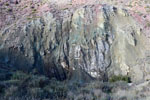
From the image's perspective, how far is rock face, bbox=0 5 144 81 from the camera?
22.6 meters

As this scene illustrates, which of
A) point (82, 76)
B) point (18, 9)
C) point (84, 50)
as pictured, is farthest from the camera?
point (18, 9)

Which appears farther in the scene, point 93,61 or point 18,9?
point 18,9

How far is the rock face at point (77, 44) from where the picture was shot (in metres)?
22.6

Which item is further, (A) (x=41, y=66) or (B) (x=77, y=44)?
(B) (x=77, y=44)

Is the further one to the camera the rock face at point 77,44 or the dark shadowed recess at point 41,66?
the rock face at point 77,44

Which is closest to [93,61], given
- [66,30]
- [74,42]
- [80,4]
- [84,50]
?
[84,50]

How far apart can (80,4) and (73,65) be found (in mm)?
9826

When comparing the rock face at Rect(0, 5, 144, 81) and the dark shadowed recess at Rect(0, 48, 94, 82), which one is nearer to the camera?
the dark shadowed recess at Rect(0, 48, 94, 82)

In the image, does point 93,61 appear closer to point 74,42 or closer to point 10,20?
point 74,42

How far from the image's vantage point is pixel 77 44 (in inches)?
958

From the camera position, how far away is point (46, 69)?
22.5 meters

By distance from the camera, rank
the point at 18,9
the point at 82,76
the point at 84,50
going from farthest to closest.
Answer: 1. the point at 18,9
2. the point at 84,50
3. the point at 82,76

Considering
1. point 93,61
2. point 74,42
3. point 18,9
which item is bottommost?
point 93,61

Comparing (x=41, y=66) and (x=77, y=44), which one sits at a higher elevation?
(x=77, y=44)
